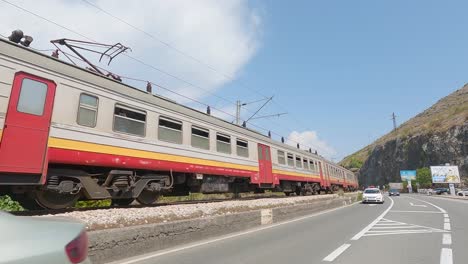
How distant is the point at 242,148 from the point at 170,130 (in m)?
5.74

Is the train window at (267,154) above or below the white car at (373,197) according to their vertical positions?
above

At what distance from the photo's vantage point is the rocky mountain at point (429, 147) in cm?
8162

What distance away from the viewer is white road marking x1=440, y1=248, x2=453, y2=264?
6270 millimetres

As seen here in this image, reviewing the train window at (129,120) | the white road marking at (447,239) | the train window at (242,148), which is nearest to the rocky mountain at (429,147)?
the train window at (242,148)

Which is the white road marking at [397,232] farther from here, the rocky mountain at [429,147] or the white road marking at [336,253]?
the rocky mountain at [429,147]

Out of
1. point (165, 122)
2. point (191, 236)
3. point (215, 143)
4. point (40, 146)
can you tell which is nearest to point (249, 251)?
Answer: point (191, 236)

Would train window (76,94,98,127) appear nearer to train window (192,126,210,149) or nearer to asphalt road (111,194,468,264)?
asphalt road (111,194,468,264)

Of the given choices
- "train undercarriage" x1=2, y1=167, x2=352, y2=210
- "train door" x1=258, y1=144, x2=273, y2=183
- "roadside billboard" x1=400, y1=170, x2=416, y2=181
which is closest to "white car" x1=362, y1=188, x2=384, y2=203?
"train door" x1=258, y1=144, x2=273, y2=183

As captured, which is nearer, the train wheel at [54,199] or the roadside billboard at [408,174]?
the train wheel at [54,199]

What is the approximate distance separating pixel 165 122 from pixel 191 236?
471 centimetres

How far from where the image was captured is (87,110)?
9.34 metres

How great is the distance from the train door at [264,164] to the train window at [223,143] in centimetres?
342

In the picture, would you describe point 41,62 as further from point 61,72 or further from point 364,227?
point 364,227

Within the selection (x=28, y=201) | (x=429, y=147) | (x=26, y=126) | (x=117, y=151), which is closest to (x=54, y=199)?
(x=28, y=201)
